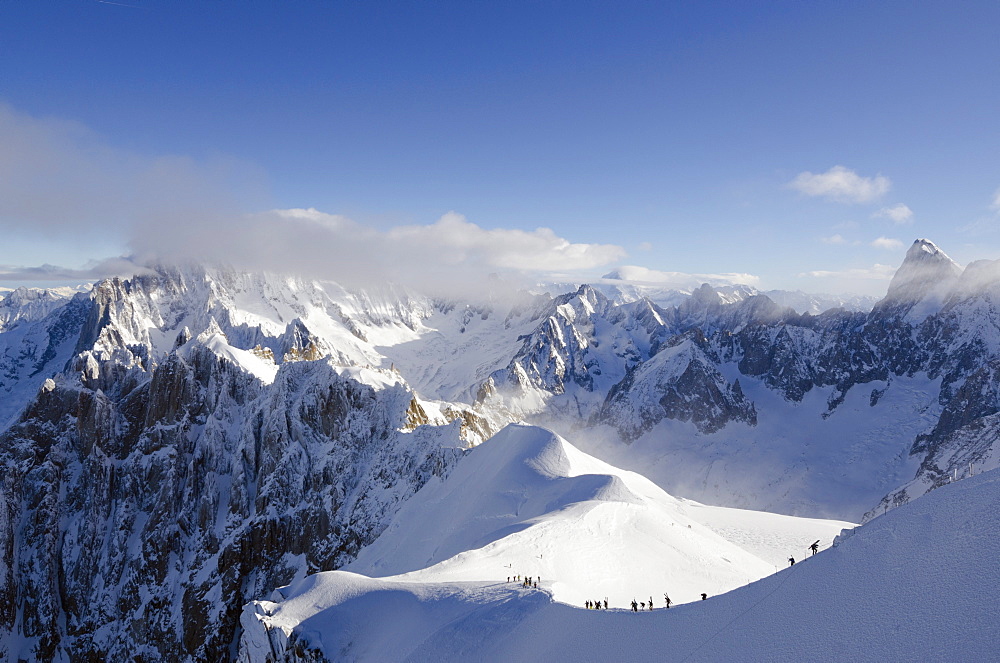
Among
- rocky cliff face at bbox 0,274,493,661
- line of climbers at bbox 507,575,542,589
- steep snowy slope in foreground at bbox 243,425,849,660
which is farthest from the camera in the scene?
rocky cliff face at bbox 0,274,493,661

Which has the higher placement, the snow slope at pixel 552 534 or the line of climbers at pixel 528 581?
the line of climbers at pixel 528 581

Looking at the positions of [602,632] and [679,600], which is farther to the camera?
[679,600]

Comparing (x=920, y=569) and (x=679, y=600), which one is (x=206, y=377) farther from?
(x=920, y=569)

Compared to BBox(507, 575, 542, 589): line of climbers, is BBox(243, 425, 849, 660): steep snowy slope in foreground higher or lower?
lower

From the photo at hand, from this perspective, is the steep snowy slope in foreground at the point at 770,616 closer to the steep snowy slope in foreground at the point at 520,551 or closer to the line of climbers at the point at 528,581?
the steep snowy slope in foreground at the point at 520,551

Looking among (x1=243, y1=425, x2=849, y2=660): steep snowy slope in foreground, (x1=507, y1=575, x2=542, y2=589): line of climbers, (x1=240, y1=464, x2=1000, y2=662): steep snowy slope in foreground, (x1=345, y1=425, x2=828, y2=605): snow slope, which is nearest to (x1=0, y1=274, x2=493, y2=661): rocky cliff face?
(x1=345, y1=425, x2=828, y2=605): snow slope

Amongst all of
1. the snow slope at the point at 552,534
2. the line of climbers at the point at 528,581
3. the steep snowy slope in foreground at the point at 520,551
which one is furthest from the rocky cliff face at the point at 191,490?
the line of climbers at the point at 528,581

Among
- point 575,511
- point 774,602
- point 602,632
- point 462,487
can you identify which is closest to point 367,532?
point 462,487

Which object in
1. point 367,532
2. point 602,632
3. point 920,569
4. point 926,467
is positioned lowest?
point 926,467

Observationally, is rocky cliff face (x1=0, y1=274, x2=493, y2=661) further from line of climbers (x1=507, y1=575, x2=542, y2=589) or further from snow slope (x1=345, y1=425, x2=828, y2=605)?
line of climbers (x1=507, y1=575, x2=542, y2=589)
